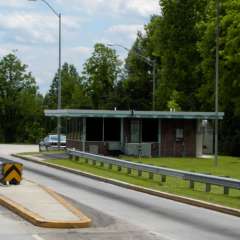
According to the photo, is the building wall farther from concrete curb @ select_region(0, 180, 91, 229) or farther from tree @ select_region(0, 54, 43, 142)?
tree @ select_region(0, 54, 43, 142)

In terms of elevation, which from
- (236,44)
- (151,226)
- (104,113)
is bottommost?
(151,226)

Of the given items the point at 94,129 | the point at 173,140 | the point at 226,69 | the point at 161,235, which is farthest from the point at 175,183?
the point at 226,69

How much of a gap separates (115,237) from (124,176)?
16713mm

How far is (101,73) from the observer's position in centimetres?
10275

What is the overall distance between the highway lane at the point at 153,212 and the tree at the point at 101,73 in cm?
7251

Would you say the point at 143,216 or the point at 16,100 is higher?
the point at 16,100

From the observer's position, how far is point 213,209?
2017cm

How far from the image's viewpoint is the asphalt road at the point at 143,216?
14977mm

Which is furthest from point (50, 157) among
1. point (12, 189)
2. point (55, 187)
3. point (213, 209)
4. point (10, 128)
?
point (10, 128)

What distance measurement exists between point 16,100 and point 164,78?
1021 inches

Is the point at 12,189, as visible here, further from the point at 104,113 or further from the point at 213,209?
the point at 104,113

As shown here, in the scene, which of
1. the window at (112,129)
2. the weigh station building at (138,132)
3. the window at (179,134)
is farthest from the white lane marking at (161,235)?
the window at (179,134)

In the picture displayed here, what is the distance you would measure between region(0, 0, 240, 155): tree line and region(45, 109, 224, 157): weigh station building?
7.50 m

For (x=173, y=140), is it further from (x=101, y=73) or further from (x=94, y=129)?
(x=101, y=73)
